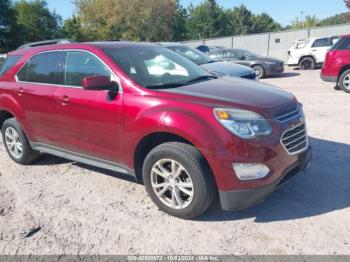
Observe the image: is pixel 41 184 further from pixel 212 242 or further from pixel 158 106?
pixel 212 242

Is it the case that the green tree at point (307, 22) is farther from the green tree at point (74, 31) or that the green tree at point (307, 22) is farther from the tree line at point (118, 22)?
the green tree at point (74, 31)

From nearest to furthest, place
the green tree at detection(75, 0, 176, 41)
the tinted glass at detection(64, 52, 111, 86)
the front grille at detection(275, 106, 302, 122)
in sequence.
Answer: the front grille at detection(275, 106, 302, 122), the tinted glass at detection(64, 52, 111, 86), the green tree at detection(75, 0, 176, 41)

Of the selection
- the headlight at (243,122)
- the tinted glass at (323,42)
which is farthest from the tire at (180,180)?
the tinted glass at (323,42)

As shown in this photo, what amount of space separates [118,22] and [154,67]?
1642 inches

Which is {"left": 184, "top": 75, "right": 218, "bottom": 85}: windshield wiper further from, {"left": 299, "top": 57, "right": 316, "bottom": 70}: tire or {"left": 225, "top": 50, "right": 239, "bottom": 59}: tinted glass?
{"left": 299, "top": 57, "right": 316, "bottom": 70}: tire

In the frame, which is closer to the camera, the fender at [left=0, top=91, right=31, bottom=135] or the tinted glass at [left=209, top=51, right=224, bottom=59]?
the fender at [left=0, top=91, right=31, bottom=135]

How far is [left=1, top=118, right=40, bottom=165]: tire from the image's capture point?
17.7 ft

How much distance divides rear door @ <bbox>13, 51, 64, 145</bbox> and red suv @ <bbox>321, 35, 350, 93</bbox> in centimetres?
836

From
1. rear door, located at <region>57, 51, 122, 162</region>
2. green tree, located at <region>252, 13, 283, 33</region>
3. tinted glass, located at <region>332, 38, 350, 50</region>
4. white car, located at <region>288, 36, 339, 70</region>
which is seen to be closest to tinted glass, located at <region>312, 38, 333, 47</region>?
white car, located at <region>288, 36, 339, 70</region>

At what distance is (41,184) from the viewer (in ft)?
15.7

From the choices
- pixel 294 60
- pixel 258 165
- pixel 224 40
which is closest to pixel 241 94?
pixel 258 165

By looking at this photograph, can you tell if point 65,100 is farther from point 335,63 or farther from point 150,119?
point 335,63

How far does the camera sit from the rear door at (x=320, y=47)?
58.5ft

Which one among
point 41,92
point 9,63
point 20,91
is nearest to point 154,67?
point 41,92
